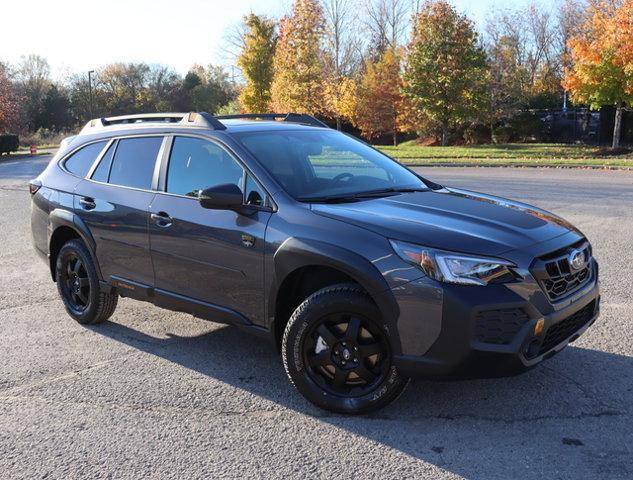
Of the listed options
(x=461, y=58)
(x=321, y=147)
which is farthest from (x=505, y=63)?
(x=321, y=147)

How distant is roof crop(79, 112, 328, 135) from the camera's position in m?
4.62

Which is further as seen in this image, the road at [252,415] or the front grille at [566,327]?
the front grille at [566,327]

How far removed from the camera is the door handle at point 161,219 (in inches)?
175

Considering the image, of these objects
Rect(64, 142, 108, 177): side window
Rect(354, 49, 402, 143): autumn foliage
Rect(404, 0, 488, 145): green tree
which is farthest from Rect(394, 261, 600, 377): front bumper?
Rect(354, 49, 402, 143): autumn foliage

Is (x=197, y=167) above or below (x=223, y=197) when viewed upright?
above

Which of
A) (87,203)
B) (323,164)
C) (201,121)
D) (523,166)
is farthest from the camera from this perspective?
(523,166)

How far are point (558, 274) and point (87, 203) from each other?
12.1 feet

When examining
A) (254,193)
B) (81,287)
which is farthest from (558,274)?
(81,287)

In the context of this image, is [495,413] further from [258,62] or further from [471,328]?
[258,62]

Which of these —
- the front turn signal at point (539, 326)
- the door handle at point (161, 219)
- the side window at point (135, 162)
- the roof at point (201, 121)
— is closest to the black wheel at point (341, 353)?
the front turn signal at point (539, 326)

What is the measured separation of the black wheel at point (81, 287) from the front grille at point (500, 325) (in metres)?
3.21

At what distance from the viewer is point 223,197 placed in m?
3.90

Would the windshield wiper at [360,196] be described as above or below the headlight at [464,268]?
above

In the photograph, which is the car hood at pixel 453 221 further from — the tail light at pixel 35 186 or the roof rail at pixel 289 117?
the tail light at pixel 35 186
